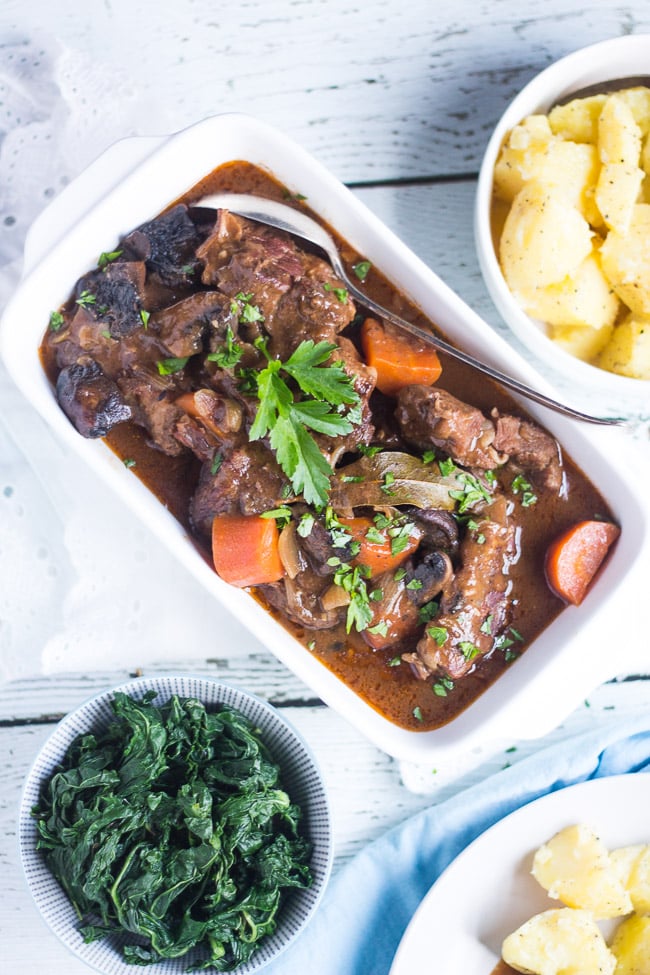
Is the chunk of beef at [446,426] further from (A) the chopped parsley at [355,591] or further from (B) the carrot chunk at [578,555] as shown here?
(A) the chopped parsley at [355,591]

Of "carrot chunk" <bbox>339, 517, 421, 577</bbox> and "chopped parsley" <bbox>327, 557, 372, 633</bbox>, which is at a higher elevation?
"carrot chunk" <bbox>339, 517, 421, 577</bbox>

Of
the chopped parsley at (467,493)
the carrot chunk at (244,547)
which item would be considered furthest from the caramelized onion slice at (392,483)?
the carrot chunk at (244,547)

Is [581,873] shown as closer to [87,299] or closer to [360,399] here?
[360,399]

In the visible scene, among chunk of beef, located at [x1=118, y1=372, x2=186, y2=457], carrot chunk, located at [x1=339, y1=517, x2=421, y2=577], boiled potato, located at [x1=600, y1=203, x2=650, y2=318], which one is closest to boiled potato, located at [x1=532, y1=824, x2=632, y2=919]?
carrot chunk, located at [x1=339, y1=517, x2=421, y2=577]

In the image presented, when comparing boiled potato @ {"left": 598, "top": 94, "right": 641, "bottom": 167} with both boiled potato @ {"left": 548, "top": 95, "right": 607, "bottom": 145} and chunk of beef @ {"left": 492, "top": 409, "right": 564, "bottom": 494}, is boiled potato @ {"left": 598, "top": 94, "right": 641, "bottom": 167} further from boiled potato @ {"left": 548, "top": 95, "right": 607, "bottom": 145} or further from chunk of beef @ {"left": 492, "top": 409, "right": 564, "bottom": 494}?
chunk of beef @ {"left": 492, "top": 409, "right": 564, "bottom": 494}

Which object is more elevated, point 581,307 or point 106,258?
point 106,258

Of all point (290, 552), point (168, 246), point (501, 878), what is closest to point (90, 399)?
point (168, 246)

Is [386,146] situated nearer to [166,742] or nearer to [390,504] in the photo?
[390,504]

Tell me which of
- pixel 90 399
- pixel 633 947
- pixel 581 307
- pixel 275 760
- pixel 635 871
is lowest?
pixel 633 947
